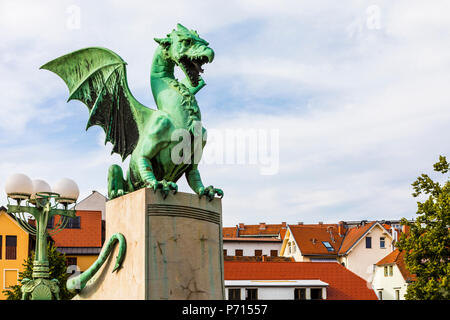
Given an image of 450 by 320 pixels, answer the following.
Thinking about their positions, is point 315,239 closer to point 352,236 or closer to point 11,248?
point 352,236

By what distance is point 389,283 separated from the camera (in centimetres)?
4675

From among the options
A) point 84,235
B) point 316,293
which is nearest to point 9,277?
point 84,235

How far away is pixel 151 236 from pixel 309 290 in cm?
3410

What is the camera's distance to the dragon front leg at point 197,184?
30.5 feet

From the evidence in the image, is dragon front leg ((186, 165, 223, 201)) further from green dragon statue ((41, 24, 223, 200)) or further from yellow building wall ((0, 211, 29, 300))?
yellow building wall ((0, 211, 29, 300))

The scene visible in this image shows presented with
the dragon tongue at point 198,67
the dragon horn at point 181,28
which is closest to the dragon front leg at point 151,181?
the dragon tongue at point 198,67

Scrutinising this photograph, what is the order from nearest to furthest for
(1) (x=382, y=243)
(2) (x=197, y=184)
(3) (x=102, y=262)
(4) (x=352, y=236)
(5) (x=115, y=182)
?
1. (3) (x=102, y=262)
2. (2) (x=197, y=184)
3. (5) (x=115, y=182)
4. (1) (x=382, y=243)
5. (4) (x=352, y=236)

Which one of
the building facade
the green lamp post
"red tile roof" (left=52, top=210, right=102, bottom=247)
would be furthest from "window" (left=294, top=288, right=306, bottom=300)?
the green lamp post

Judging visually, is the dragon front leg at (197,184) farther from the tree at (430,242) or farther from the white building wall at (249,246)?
the white building wall at (249,246)

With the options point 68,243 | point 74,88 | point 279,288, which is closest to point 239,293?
point 279,288

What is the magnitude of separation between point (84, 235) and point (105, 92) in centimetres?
3209

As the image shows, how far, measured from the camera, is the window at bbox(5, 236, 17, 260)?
36838mm

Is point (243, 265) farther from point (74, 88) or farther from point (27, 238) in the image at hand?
point (74, 88)

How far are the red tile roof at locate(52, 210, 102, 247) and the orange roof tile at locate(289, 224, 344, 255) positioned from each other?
20945 mm
